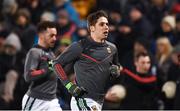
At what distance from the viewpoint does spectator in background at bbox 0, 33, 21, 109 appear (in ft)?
41.9

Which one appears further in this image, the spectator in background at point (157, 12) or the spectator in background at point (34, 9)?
the spectator in background at point (34, 9)

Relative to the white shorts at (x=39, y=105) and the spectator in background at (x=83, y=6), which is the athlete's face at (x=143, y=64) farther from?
the spectator in background at (x=83, y=6)

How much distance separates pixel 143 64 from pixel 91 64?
292cm

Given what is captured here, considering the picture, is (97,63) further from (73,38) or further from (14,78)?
(73,38)

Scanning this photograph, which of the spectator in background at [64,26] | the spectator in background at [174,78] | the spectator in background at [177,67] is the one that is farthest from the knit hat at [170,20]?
the spectator in background at [64,26]

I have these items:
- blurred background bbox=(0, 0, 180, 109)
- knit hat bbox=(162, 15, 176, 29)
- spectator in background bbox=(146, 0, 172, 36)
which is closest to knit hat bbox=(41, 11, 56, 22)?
blurred background bbox=(0, 0, 180, 109)

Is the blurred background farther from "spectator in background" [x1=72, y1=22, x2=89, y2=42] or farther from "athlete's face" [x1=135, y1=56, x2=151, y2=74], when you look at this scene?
"athlete's face" [x1=135, y1=56, x2=151, y2=74]

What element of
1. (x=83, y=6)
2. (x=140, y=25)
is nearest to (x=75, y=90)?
(x=140, y=25)

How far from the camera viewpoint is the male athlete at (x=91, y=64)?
28.7ft

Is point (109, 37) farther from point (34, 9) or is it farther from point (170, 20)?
point (34, 9)

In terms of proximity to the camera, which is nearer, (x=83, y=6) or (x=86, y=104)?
(x=86, y=104)

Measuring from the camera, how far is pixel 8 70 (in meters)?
13.4

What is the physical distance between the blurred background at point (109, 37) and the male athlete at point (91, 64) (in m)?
2.80

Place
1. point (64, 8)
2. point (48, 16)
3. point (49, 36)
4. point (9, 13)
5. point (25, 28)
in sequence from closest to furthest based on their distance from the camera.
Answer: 1. point (49, 36)
2. point (25, 28)
3. point (48, 16)
4. point (9, 13)
5. point (64, 8)
